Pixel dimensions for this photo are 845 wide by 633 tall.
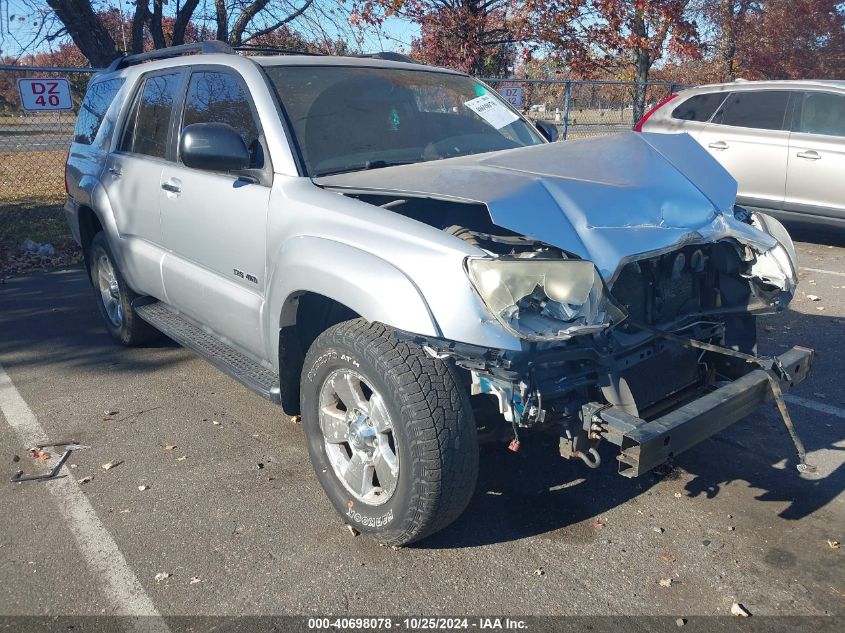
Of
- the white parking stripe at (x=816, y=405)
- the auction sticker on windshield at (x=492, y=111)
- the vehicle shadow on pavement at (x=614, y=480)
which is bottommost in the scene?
the vehicle shadow on pavement at (x=614, y=480)

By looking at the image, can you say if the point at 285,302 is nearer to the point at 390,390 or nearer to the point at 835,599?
the point at 390,390

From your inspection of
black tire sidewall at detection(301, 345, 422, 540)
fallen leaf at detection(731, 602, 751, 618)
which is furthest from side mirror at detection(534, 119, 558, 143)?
fallen leaf at detection(731, 602, 751, 618)

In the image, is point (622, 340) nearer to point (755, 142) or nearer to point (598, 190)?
point (598, 190)

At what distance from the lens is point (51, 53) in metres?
11.5

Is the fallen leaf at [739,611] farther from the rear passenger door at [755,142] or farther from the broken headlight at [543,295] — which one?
the rear passenger door at [755,142]

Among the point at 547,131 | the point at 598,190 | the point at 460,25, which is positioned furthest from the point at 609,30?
the point at 598,190

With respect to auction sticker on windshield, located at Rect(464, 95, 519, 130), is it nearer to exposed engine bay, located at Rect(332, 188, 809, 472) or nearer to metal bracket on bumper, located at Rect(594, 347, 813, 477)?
exposed engine bay, located at Rect(332, 188, 809, 472)

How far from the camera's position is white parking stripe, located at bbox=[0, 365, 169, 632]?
284 cm

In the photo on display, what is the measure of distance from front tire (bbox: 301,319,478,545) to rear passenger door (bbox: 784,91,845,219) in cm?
703

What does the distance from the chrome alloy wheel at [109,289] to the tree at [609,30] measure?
24.9ft

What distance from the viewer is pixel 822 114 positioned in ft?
27.4

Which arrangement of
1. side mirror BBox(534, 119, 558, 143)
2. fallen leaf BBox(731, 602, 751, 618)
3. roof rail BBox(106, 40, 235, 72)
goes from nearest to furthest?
fallen leaf BBox(731, 602, 751, 618) < roof rail BBox(106, 40, 235, 72) < side mirror BBox(534, 119, 558, 143)

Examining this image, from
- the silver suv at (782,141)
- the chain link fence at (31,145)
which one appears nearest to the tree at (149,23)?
the chain link fence at (31,145)

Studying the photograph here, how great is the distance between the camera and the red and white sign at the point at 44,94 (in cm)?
865
